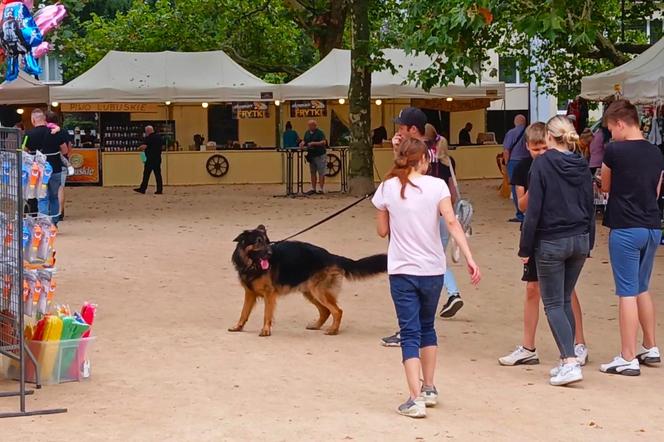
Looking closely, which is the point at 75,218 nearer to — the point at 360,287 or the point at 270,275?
the point at 360,287

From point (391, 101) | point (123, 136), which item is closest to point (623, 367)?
point (123, 136)

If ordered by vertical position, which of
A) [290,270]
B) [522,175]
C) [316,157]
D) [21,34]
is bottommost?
[290,270]

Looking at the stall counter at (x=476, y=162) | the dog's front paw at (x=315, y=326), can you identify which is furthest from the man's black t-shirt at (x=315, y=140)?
the dog's front paw at (x=315, y=326)

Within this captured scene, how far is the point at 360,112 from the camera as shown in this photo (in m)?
25.5

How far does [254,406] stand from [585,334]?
3494mm

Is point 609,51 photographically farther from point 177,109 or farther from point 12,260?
point 12,260

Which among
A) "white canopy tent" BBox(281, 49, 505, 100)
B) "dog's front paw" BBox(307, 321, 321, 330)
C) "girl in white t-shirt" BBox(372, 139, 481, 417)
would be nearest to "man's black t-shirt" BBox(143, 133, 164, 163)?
"white canopy tent" BBox(281, 49, 505, 100)

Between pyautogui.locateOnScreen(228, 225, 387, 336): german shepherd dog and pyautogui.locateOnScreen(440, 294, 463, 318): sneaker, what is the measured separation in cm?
93

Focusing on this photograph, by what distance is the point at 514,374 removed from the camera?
796 centimetres

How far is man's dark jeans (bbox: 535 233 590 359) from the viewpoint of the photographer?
295 inches

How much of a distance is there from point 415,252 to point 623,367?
2046 millimetres

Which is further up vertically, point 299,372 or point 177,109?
point 177,109

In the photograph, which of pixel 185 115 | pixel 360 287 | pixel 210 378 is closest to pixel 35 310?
pixel 210 378

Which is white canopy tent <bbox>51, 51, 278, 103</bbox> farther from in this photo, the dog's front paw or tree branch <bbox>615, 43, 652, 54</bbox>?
the dog's front paw
